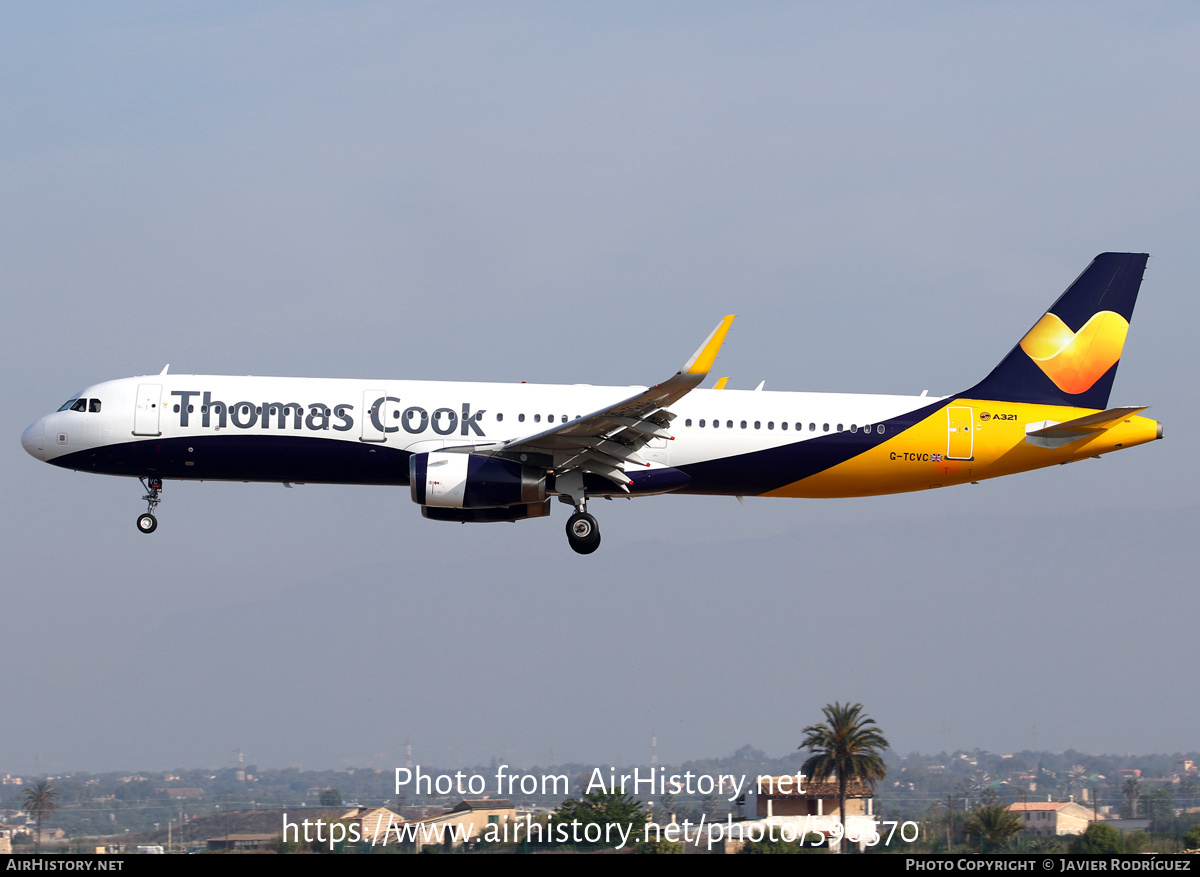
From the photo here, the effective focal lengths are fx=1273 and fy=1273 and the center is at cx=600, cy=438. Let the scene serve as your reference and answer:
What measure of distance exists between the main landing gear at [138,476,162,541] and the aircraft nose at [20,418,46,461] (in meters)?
2.72

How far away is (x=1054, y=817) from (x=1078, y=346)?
15.3 m

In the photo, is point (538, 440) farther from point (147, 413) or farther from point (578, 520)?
point (147, 413)

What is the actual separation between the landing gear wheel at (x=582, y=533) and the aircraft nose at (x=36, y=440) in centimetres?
1445

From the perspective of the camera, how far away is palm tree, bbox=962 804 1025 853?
27.6 m

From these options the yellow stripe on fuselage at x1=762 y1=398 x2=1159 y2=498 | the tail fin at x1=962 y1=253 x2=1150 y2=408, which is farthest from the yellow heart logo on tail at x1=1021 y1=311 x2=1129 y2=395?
the yellow stripe on fuselage at x1=762 y1=398 x2=1159 y2=498

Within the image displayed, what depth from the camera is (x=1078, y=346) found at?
36.8 meters

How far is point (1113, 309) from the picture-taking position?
1469 inches

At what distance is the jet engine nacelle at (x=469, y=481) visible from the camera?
106 feet

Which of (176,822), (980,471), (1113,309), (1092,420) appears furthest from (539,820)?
(1113,309)

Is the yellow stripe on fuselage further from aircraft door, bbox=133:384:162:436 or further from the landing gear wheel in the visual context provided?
aircraft door, bbox=133:384:162:436

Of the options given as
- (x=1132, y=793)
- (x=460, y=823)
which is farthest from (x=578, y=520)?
(x=1132, y=793)
